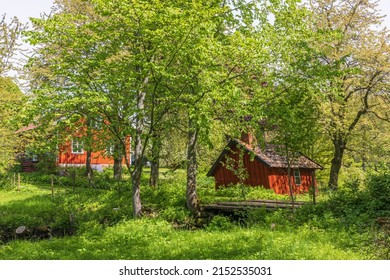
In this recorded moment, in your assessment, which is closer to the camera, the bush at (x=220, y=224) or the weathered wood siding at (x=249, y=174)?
the bush at (x=220, y=224)

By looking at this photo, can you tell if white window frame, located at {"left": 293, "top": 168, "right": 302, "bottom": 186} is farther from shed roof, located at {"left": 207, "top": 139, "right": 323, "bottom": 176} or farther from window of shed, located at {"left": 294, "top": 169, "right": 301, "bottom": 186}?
shed roof, located at {"left": 207, "top": 139, "right": 323, "bottom": 176}

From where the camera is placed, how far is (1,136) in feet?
71.0

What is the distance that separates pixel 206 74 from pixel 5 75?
16726mm

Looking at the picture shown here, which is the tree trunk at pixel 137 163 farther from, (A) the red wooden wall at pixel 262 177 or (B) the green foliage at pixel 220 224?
(A) the red wooden wall at pixel 262 177

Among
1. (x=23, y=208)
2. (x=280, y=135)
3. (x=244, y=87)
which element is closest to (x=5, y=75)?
(x=23, y=208)

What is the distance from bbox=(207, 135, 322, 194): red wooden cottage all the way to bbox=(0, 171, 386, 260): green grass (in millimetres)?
6522

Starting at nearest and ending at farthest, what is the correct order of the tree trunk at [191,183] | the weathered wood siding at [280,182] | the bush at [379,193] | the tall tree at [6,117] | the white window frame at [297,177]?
the bush at [379,193]
the tree trunk at [191,183]
the tall tree at [6,117]
the weathered wood siding at [280,182]
the white window frame at [297,177]

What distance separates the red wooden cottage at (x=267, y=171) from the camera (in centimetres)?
2656

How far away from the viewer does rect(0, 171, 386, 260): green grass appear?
32.9 feet

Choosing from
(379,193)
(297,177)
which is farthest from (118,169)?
(379,193)

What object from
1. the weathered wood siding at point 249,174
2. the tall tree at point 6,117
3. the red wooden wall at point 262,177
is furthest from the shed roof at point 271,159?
the tall tree at point 6,117

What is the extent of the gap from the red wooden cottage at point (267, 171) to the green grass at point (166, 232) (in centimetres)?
652

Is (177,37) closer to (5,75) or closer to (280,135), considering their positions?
(280,135)

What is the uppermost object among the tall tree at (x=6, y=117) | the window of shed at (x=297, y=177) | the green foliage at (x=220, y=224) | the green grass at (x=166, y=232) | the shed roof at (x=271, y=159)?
the tall tree at (x=6, y=117)
